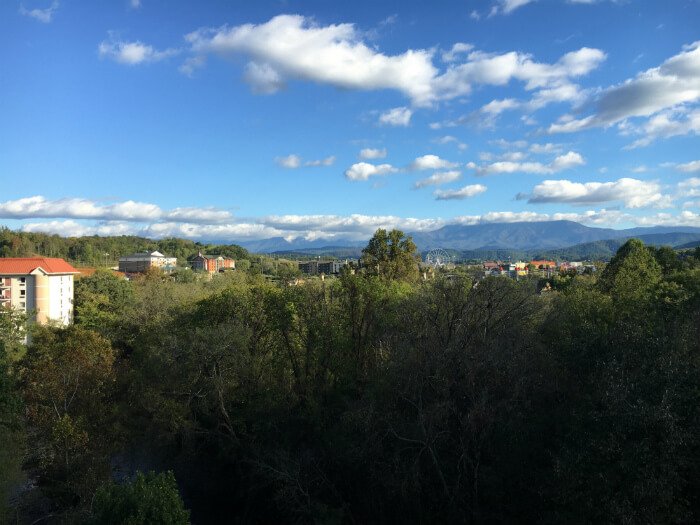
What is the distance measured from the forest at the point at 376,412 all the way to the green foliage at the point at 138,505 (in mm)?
48

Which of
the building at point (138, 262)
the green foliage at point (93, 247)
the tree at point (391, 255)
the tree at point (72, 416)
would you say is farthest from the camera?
the building at point (138, 262)

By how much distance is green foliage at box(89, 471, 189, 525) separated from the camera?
11.9m

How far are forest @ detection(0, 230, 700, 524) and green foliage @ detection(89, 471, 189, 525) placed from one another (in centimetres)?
5

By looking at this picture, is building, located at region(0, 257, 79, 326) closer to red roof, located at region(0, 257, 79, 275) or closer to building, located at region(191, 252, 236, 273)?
red roof, located at region(0, 257, 79, 275)

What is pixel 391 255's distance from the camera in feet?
129

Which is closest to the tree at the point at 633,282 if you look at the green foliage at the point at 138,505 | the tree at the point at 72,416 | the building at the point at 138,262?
the green foliage at the point at 138,505

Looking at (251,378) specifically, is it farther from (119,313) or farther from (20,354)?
(119,313)

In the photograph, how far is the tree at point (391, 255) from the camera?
38234mm

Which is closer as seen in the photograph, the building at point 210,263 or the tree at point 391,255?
the tree at point 391,255

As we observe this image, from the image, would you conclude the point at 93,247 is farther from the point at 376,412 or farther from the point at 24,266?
the point at 376,412

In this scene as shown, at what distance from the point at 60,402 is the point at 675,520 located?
2139 centimetres

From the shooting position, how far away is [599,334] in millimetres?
16797

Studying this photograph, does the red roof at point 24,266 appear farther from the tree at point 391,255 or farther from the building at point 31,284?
the tree at point 391,255

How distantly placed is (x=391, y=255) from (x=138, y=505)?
29.4m
